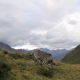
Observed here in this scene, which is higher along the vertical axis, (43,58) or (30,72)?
(43,58)

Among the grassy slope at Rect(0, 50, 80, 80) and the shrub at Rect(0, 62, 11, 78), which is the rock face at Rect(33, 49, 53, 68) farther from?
the shrub at Rect(0, 62, 11, 78)

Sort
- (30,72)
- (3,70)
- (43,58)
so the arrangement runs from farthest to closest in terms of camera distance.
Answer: (43,58) < (30,72) < (3,70)

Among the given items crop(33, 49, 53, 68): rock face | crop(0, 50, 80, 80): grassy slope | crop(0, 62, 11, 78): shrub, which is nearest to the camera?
crop(0, 62, 11, 78): shrub

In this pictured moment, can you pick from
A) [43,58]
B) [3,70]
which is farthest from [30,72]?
[43,58]

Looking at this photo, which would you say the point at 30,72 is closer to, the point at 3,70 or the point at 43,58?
the point at 3,70

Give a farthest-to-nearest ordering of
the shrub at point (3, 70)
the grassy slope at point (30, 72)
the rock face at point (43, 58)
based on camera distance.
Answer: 1. the rock face at point (43, 58)
2. the grassy slope at point (30, 72)
3. the shrub at point (3, 70)

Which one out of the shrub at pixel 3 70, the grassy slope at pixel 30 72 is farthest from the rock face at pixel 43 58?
the shrub at pixel 3 70

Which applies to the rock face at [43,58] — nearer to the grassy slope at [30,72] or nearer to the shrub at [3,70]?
the grassy slope at [30,72]

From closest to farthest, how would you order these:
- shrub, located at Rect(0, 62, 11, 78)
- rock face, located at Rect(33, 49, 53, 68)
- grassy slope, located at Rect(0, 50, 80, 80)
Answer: shrub, located at Rect(0, 62, 11, 78), grassy slope, located at Rect(0, 50, 80, 80), rock face, located at Rect(33, 49, 53, 68)

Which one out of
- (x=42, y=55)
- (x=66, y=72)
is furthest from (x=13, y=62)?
(x=66, y=72)

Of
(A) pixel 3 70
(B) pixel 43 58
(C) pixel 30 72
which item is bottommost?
(C) pixel 30 72

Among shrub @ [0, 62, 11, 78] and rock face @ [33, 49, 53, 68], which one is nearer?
shrub @ [0, 62, 11, 78]

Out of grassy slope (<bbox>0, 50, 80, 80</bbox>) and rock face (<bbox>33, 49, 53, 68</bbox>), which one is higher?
rock face (<bbox>33, 49, 53, 68</bbox>)

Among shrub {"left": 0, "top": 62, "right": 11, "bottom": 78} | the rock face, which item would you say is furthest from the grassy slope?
the rock face
